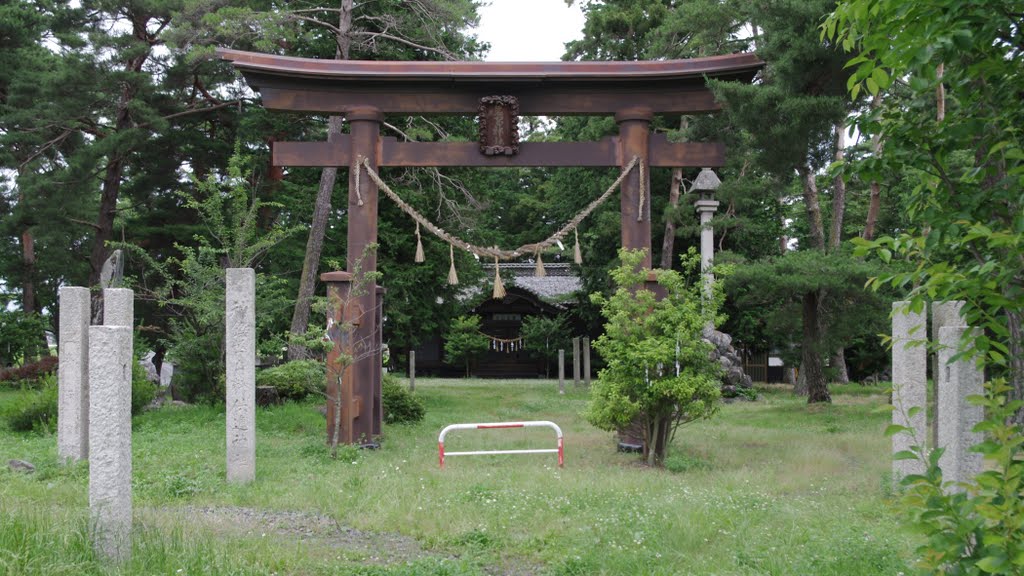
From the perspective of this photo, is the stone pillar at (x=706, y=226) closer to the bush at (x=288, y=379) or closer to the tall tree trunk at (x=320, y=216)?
the tall tree trunk at (x=320, y=216)

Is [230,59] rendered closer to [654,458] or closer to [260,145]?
[654,458]

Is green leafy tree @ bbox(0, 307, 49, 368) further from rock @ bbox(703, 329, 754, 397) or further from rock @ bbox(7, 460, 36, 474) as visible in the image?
rock @ bbox(703, 329, 754, 397)

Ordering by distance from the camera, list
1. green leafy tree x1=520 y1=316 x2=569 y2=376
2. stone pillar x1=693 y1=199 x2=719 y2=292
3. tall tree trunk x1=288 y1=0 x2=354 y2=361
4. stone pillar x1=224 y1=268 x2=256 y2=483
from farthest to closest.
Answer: green leafy tree x1=520 y1=316 x2=569 y2=376 → stone pillar x1=693 y1=199 x2=719 y2=292 → tall tree trunk x1=288 y1=0 x2=354 y2=361 → stone pillar x1=224 y1=268 x2=256 y2=483

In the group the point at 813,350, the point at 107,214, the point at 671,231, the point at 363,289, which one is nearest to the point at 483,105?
the point at 363,289

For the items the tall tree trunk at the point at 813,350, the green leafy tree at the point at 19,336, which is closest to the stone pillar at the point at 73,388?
the tall tree trunk at the point at 813,350

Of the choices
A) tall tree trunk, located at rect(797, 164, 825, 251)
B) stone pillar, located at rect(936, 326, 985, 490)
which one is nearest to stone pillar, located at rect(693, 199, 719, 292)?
tall tree trunk, located at rect(797, 164, 825, 251)

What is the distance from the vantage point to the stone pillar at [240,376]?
8570 mm

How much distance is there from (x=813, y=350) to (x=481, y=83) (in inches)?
359

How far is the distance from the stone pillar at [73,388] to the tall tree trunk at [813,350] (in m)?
13.0

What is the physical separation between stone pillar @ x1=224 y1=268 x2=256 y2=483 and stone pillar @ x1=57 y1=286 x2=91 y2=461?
2.14 metres

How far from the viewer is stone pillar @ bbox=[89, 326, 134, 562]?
530 centimetres

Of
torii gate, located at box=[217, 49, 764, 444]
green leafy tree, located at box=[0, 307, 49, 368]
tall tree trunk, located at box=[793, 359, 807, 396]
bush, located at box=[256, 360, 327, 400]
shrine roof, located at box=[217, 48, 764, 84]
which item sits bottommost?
tall tree trunk, located at box=[793, 359, 807, 396]

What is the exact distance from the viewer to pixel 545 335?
30.3m

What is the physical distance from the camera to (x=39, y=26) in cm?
2347
